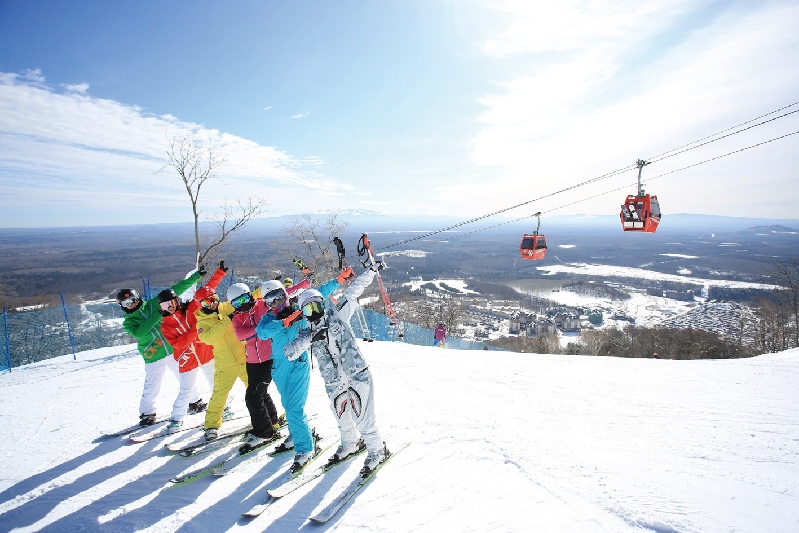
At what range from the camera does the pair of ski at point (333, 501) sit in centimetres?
330

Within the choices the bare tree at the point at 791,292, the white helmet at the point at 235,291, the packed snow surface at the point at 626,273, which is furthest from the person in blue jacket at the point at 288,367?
the packed snow surface at the point at 626,273

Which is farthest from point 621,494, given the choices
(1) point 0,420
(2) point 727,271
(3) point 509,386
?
(2) point 727,271

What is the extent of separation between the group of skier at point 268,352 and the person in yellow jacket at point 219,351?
12 millimetres

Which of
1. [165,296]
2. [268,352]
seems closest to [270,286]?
[268,352]

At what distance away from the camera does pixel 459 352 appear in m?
11.0

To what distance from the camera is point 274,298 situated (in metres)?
3.99

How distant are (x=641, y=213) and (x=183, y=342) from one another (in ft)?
32.5

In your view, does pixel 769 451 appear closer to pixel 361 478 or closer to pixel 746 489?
pixel 746 489

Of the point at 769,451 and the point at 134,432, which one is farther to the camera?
the point at 134,432

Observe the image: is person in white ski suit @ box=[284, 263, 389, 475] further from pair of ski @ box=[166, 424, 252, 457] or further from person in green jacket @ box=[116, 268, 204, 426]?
person in green jacket @ box=[116, 268, 204, 426]

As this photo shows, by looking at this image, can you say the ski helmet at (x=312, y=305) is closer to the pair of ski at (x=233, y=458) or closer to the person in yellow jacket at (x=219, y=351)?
the person in yellow jacket at (x=219, y=351)

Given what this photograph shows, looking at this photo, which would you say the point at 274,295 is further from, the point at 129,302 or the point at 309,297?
the point at 129,302

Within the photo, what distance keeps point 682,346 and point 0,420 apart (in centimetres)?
3924

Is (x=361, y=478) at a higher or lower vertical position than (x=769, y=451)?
higher
